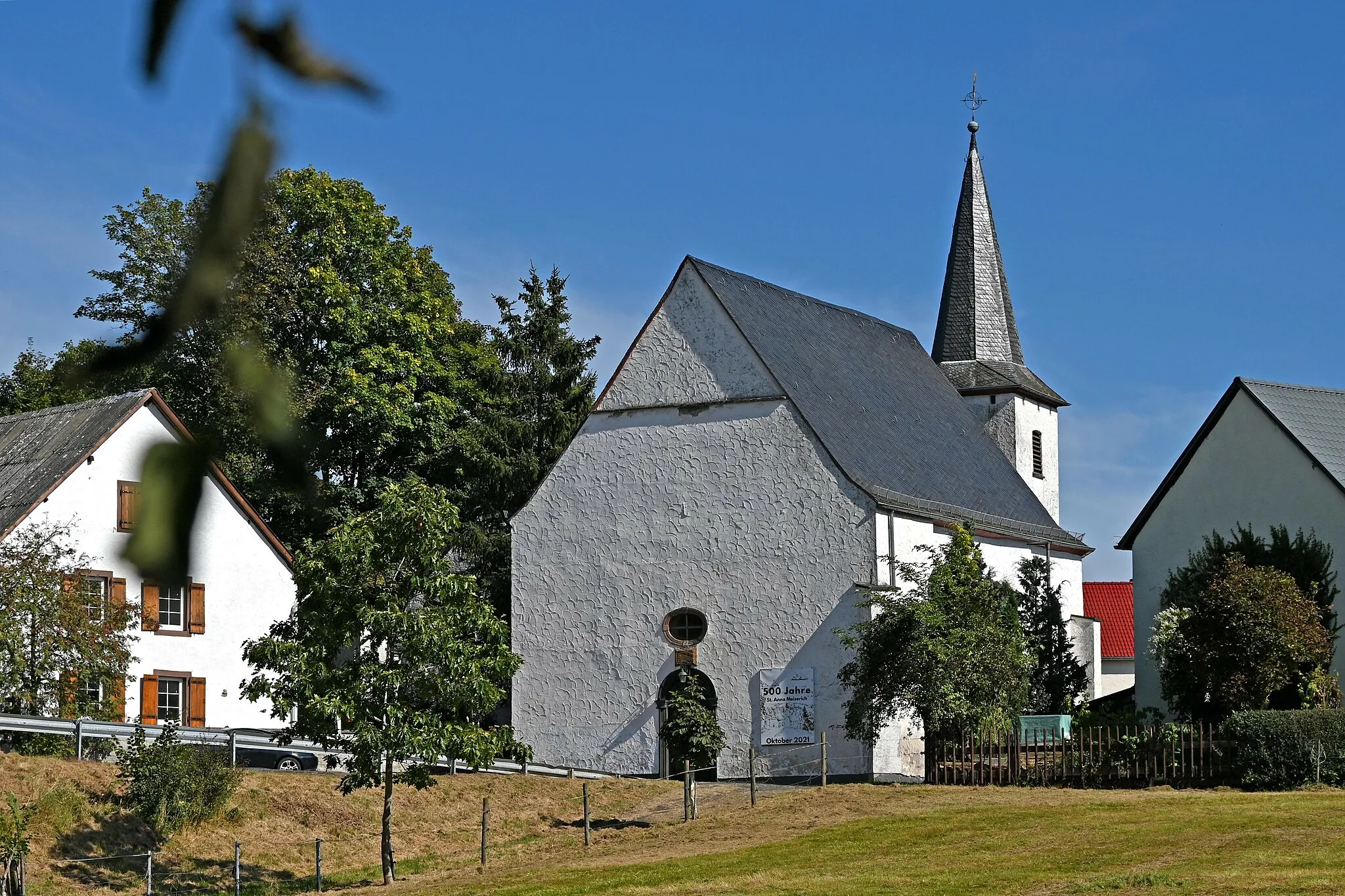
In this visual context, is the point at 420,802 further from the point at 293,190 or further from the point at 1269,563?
the point at 293,190

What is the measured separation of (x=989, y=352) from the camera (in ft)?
169

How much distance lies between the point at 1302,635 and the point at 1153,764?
3874mm

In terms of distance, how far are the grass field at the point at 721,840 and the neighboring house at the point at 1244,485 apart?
26.4ft

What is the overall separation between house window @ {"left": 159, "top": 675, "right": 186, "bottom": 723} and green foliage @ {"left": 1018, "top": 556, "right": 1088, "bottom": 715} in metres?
18.6

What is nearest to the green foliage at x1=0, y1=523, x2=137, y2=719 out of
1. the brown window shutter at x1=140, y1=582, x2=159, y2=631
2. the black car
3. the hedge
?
the black car

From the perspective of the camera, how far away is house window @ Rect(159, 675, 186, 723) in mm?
37719

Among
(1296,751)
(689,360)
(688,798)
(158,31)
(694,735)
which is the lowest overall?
(688,798)

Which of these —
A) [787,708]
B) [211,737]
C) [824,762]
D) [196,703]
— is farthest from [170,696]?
[824,762]

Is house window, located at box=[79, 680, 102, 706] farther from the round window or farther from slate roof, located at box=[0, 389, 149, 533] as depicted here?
slate roof, located at box=[0, 389, 149, 533]

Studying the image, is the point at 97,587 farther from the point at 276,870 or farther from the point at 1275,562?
the point at 1275,562

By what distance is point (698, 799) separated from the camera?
104 feet

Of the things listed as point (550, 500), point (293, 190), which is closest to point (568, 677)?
point (550, 500)

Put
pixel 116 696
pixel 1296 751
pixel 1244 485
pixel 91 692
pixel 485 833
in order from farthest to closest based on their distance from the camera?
1. pixel 1244 485
2. pixel 116 696
3. pixel 91 692
4. pixel 1296 751
5. pixel 485 833

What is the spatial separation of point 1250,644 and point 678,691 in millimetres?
11371
